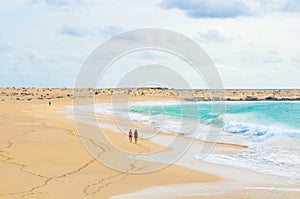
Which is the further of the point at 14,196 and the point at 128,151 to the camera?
A: the point at 128,151

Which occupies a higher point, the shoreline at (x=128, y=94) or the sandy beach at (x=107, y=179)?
the shoreline at (x=128, y=94)

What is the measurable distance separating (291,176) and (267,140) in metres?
12.7

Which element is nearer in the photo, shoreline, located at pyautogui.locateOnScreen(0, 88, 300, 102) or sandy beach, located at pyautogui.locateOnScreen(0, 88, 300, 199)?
sandy beach, located at pyautogui.locateOnScreen(0, 88, 300, 199)

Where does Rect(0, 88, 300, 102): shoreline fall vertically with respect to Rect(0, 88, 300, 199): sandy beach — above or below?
above

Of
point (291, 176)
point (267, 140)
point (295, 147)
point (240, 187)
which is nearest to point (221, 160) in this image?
point (291, 176)

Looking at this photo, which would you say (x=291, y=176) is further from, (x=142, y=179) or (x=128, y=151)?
(x=128, y=151)

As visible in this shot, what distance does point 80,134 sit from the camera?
1012 inches

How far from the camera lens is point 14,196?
1092cm

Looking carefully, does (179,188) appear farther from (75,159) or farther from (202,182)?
(75,159)

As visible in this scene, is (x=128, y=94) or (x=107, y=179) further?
(x=128, y=94)

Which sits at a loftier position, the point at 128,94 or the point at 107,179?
the point at 128,94

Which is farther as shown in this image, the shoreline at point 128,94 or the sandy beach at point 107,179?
the shoreline at point 128,94

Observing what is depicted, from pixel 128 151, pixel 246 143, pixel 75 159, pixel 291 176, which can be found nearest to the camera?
pixel 291 176

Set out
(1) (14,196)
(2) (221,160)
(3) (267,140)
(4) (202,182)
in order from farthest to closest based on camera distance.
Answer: (3) (267,140), (2) (221,160), (4) (202,182), (1) (14,196)
